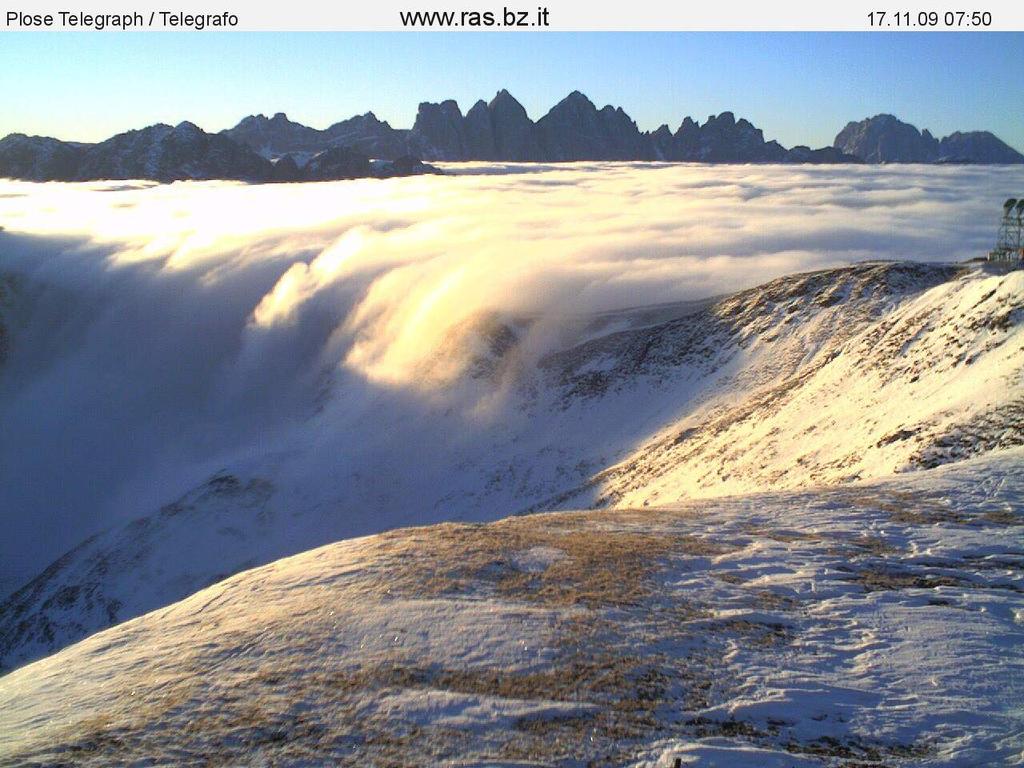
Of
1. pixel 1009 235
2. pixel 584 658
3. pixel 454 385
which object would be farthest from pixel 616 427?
pixel 584 658

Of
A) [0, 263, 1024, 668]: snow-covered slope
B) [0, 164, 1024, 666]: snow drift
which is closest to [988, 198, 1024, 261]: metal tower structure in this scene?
[0, 263, 1024, 668]: snow-covered slope

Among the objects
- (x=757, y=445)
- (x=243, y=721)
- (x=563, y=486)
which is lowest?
(x=563, y=486)

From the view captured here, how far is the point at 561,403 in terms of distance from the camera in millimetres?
46875

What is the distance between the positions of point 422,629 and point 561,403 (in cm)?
3708

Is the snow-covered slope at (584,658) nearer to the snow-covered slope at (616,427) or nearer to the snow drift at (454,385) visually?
the snow drift at (454,385)

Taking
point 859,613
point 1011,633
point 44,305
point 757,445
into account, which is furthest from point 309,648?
point 44,305

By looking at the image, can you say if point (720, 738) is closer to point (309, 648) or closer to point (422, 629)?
point (422, 629)

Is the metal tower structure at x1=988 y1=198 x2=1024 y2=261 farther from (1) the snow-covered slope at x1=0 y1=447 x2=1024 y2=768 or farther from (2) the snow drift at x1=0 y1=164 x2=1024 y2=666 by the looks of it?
(1) the snow-covered slope at x1=0 y1=447 x2=1024 y2=768

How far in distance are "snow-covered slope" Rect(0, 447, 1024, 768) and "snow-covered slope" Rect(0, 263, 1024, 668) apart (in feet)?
28.8

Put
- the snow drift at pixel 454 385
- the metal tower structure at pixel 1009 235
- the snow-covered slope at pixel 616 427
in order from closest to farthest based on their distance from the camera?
the snow-covered slope at pixel 616 427, the snow drift at pixel 454 385, the metal tower structure at pixel 1009 235

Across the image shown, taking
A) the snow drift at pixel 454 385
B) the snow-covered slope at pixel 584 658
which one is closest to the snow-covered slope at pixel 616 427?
the snow drift at pixel 454 385

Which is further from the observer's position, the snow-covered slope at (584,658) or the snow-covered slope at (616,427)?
the snow-covered slope at (616,427)

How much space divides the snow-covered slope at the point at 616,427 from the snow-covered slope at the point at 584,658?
8771mm

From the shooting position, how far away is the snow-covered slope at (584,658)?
7.75m
